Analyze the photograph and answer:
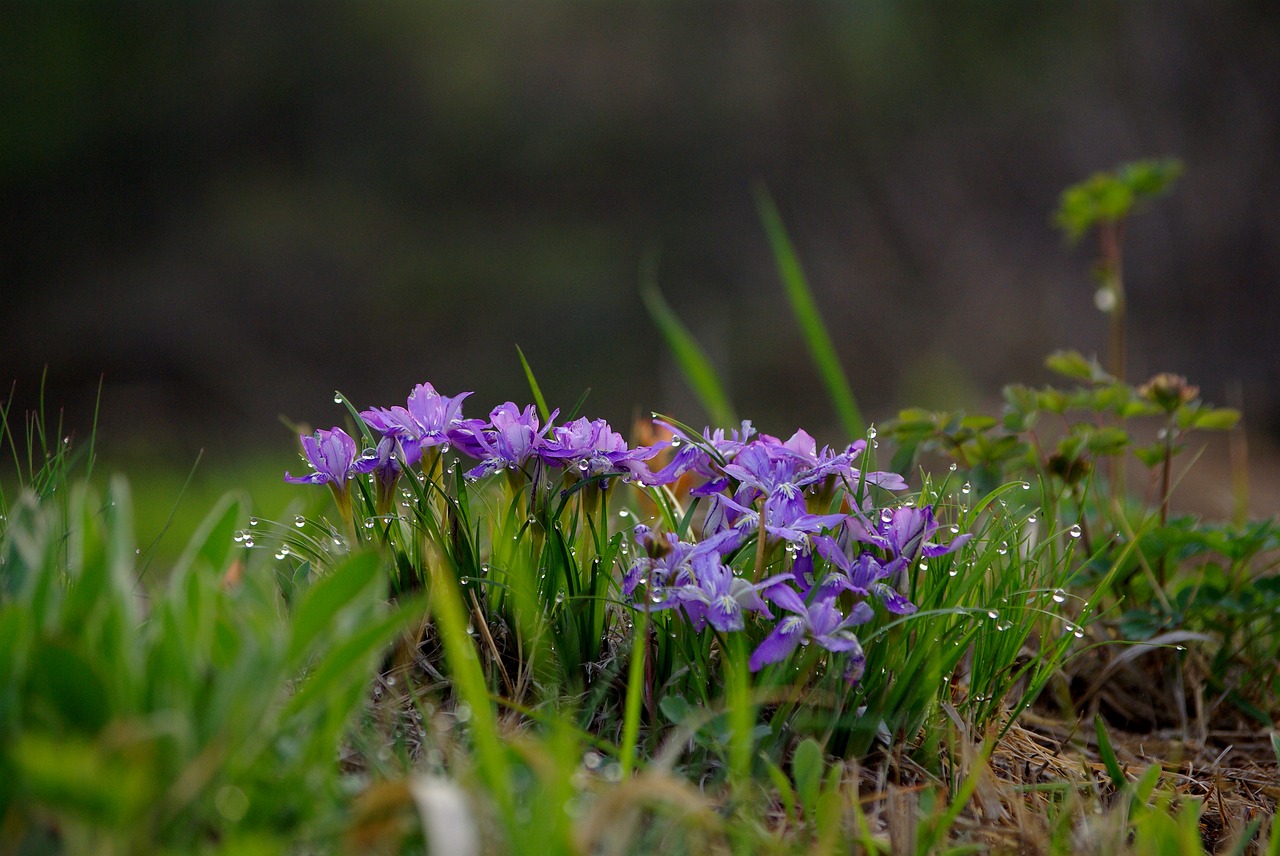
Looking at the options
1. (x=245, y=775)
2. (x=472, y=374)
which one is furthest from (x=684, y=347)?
(x=472, y=374)

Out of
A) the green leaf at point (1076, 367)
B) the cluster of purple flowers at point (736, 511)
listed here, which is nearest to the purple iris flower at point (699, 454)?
the cluster of purple flowers at point (736, 511)

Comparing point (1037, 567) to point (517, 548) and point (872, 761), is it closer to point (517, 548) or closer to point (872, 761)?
point (872, 761)

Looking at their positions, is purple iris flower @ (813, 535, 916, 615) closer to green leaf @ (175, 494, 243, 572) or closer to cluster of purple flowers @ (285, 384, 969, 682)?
cluster of purple flowers @ (285, 384, 969, 682)

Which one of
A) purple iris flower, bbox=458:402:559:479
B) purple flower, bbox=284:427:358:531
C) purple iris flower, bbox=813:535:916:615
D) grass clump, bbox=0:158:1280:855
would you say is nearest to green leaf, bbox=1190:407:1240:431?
grass clump, bbox=0:158:1280:855

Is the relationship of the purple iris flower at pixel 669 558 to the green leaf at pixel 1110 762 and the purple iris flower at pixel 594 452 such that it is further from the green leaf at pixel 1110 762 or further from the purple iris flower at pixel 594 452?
the green leaf at pixel 1110 762

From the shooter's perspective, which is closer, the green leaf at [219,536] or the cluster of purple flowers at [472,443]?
the green leaf at [219,536]

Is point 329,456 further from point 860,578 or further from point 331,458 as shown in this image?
point 860,578
